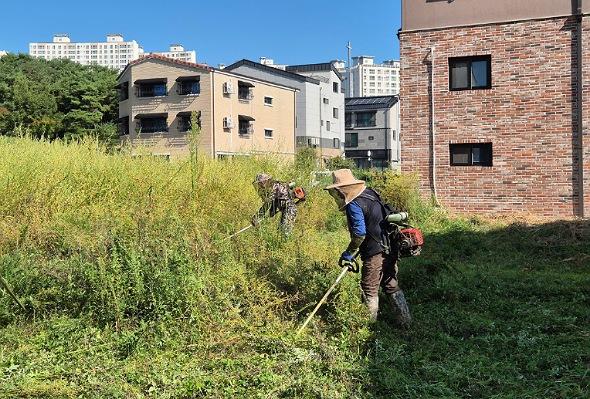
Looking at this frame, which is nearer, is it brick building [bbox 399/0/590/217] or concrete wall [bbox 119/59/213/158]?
brick building [bbox 399/0/590/217]

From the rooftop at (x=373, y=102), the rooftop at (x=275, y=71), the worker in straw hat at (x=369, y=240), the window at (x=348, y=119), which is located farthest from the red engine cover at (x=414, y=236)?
the window at (x=348, y=119)

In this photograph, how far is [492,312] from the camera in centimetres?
581

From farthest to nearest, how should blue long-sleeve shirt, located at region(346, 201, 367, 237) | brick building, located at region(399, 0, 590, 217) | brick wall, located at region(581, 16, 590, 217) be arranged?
brick building, located at region(399, 0, 590, 217)
brick wall, located at region(581, 16, 590, 217)
blue long-sleeve shirt, located at region(346, 201, 367, 237)

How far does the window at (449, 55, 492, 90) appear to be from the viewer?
513 inches

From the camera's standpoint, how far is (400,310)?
17.6ft

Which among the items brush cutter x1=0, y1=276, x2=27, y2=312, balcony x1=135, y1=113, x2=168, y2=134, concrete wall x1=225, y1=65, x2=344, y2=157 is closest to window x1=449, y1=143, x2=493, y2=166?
brush cutter x1=0, y1=276, x2=27, y2=312

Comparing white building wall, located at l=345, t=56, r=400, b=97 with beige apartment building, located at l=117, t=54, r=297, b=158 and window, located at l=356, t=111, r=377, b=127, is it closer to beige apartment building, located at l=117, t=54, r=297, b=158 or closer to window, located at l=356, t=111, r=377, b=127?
window, located at l=356, t=111, r=377, b=127

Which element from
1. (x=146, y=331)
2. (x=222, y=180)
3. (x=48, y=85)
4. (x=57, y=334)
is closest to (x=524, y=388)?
(x=146, y=331)

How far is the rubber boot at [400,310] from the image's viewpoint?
17.4 ft

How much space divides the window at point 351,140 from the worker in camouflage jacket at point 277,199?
4415cm

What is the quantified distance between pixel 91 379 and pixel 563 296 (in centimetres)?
512

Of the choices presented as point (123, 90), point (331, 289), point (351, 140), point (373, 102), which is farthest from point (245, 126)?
point (331, 289)

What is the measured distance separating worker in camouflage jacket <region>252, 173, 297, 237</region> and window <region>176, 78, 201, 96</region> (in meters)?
26.1

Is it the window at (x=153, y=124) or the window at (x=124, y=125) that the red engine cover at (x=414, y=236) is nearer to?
the window at (x=153, y=124)
